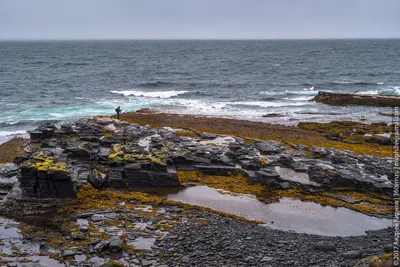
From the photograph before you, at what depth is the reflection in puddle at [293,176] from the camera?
32.9 m

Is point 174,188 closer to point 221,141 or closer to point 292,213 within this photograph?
point 292,213

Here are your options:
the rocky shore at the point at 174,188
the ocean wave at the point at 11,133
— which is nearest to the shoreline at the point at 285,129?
the rocky shore at the point at 174,188

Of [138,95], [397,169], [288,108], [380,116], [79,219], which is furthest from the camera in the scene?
[138,95]

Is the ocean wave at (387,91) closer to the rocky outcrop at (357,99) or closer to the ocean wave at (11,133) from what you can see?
the rocky outcrop at (357,99)

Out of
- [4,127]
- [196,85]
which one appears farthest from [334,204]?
[196,85]

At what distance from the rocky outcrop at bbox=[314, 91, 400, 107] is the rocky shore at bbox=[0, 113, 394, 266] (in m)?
25.9

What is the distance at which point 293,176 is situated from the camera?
34156 mm

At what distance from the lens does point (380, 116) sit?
61.3 m

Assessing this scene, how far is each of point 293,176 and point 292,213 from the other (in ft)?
21.7

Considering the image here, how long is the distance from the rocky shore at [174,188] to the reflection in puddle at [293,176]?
0.09 metres

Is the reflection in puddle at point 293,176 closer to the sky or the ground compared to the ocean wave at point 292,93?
closer to the ground

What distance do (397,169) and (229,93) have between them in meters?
51.4

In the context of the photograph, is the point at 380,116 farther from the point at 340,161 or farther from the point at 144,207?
the point at 144,207

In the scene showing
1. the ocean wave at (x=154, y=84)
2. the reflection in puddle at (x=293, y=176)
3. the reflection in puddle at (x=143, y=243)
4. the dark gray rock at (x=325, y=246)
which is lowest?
the reflection in puddle at (x=143, y=243)
